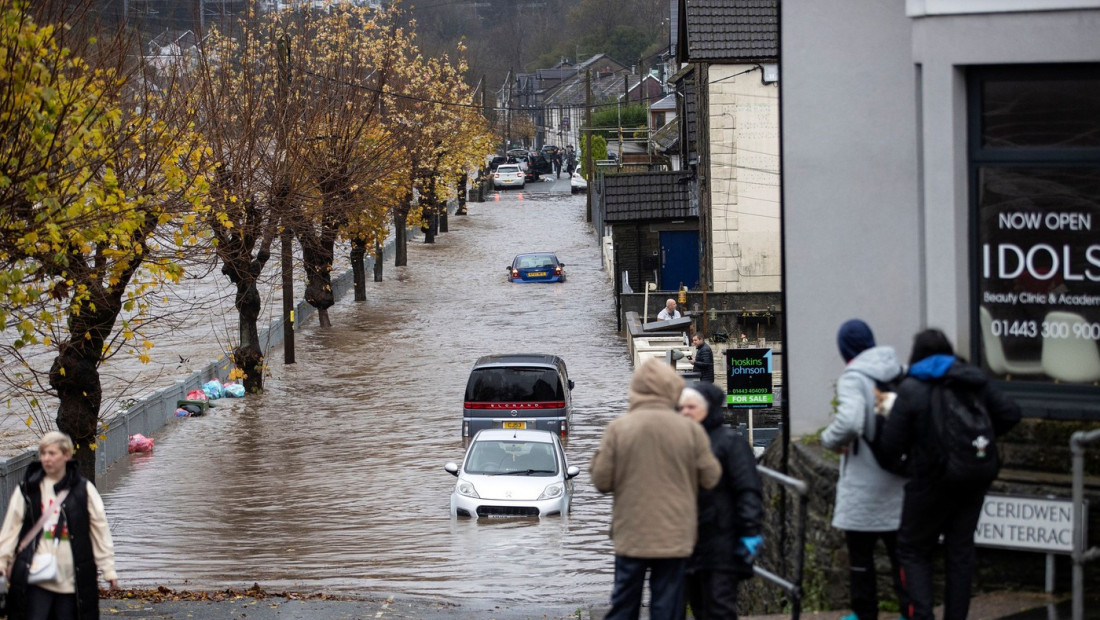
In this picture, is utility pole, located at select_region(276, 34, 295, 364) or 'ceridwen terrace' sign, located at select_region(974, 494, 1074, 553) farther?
utility pole, located at select_region(276, 34, 295, 364)

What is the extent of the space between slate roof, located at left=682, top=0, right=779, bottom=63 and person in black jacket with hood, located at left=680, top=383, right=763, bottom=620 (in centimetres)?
3013

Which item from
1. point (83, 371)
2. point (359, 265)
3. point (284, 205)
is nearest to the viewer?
point (83, 371)

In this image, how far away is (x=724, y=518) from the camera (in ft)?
22.1

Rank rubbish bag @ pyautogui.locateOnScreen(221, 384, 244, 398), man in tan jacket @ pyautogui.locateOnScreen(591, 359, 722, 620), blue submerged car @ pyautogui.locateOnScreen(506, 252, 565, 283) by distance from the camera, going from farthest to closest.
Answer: blue submerged car @ pyautogui.locateOnScreen(506, 252, 565, 283) < rubbish bag @ pyautogui.locateOnScreen(221, 384, 244, 398) < man in tan jacket @ pyautogui.locateOnScreen(591, 359, 722, 620)

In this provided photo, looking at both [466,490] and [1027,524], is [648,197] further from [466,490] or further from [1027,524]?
[1027,524]

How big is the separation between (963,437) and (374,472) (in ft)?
53.0

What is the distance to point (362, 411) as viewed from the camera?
1099 inches

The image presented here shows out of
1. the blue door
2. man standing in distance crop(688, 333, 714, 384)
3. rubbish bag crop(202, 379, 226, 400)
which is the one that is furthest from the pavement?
the blue door

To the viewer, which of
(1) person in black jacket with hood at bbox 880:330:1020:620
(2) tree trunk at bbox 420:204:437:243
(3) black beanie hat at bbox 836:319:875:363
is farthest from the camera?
(2) tree trunk at bbox 420:204:437:243

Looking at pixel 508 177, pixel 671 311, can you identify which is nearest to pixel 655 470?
pixel 671 311

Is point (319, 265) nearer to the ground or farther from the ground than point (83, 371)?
farther from the ground

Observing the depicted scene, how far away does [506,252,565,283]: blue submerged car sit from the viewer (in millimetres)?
48438

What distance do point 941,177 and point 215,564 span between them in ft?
32.7

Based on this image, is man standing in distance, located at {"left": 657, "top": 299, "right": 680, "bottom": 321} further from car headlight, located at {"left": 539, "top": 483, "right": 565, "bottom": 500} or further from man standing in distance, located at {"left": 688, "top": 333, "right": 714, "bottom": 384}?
car headlight, located at {"left": 539, "top": 483, "right": 565, "bottom": 500}
